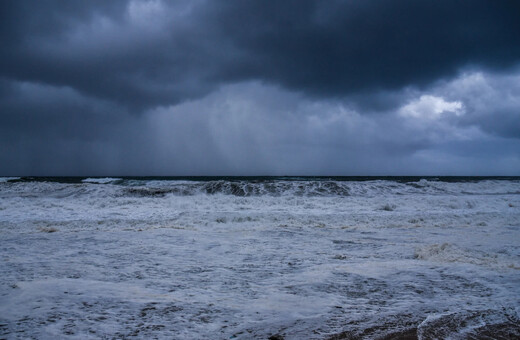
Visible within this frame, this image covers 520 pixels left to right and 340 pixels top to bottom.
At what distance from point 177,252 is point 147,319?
2.70m

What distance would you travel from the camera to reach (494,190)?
2534 cm

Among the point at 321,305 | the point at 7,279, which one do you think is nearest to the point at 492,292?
the point at 321,305

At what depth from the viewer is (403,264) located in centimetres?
448

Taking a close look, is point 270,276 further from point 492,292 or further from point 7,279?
point 7,279

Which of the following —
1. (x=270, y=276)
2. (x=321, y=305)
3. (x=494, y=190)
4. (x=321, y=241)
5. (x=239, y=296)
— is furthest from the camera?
(x=494, y=190)

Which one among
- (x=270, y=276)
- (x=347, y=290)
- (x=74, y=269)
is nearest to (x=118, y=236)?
(x=74, y=269)

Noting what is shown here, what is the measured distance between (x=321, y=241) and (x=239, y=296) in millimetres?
3547

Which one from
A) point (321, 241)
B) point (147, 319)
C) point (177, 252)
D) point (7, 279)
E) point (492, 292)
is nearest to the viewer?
point (147, 319)

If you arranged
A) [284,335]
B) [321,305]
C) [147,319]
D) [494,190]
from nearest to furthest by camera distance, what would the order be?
[284,335] < [147,319] < [321,305] < [494,190]

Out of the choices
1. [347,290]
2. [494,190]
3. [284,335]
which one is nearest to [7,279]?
[284,335]

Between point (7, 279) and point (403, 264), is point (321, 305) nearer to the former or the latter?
point (403, 264)

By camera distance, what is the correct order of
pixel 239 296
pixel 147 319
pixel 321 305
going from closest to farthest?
pixel 147 319
pixel 321 305
pixel 239 296

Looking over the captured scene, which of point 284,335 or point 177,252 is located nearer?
point 284,335

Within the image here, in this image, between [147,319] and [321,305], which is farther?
[321,305]
